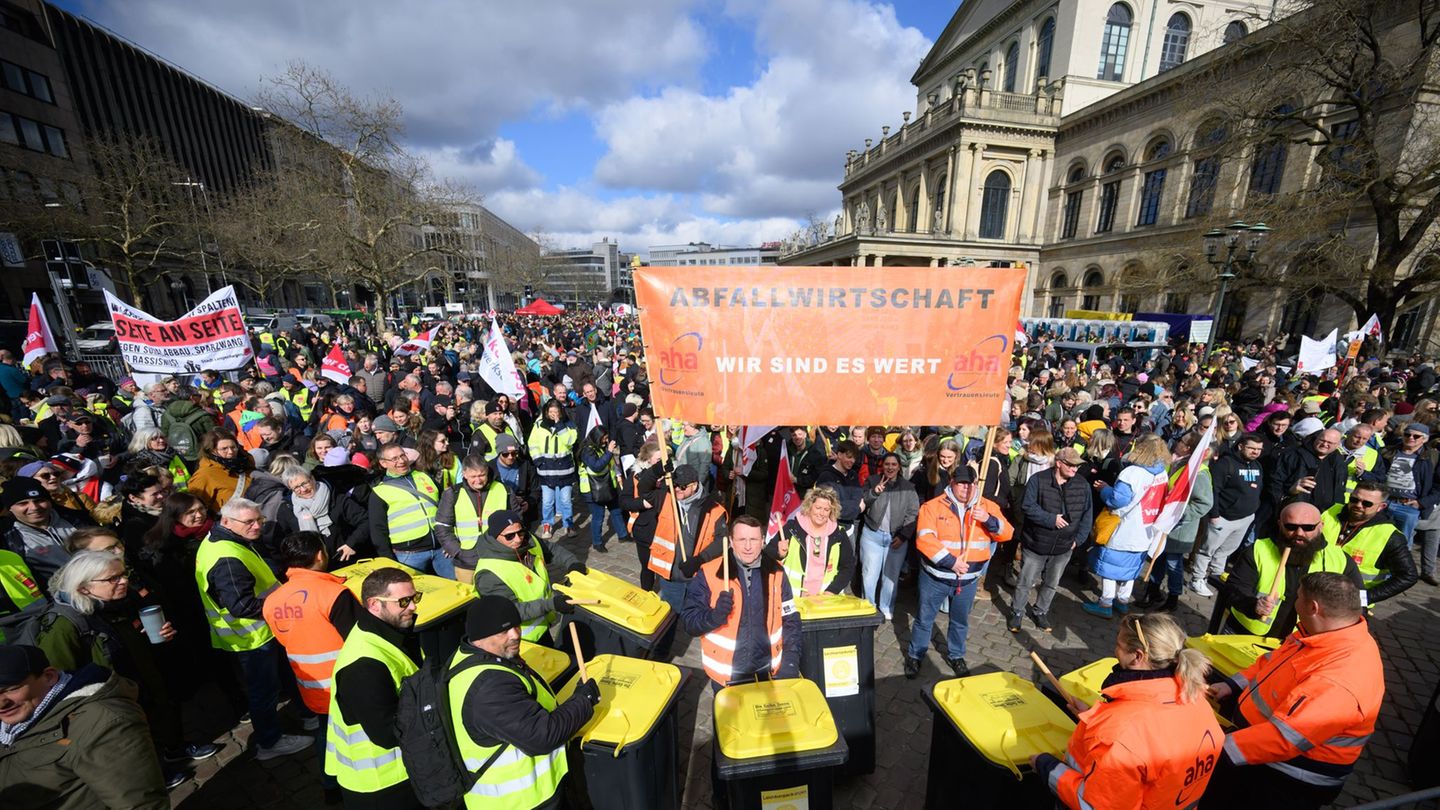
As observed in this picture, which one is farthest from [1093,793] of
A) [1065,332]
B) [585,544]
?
[1065,332]

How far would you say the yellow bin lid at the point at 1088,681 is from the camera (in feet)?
9.52

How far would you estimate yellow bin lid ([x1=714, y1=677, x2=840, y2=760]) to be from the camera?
102 inches

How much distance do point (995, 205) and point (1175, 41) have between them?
1657 centimetres

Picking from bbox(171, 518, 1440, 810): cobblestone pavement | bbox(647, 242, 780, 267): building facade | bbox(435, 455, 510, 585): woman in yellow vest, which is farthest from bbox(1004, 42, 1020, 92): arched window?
bbox(647, 242, 780, 267): building facade

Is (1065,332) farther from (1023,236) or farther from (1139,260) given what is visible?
(1023,236)

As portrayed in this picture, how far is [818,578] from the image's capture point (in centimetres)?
438

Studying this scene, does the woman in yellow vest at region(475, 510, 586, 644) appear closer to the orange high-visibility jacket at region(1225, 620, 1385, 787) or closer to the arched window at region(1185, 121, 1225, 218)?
the orange high-visibility jacket at region(1225, 620, 1385, 787)

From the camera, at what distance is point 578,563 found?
405cm

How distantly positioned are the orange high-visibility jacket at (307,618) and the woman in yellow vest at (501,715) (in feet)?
4.09

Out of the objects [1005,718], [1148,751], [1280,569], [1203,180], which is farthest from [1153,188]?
[1148,751]

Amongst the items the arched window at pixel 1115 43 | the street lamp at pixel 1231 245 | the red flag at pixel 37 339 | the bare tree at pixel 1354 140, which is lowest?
the red flag at pixel 37 339

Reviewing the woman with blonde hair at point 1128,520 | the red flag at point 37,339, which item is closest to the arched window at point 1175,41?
the woman with blonde hair at point 1128,520

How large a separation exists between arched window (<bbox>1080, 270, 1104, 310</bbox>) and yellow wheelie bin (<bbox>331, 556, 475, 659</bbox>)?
1579 inches

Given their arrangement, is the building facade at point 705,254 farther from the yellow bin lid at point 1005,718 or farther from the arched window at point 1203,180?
the yellow bin lid at point 1005,718
